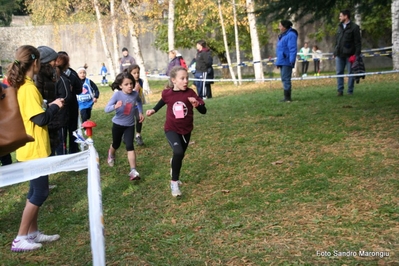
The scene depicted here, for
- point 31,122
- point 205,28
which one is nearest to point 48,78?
point 31,122

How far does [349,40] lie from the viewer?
12.6 metres

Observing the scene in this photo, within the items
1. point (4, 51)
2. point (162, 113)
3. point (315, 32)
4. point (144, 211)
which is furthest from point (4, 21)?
point (144, 211)

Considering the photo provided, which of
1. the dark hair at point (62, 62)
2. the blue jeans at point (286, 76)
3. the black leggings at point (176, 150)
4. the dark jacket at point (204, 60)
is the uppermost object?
the dark hair at point (62, 62)

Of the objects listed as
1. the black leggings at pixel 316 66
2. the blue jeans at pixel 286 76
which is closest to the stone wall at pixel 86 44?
the black leggings at pixel 316 66

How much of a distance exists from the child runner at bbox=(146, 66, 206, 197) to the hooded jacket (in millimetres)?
6361

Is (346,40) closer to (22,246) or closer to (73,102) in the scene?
(73,102)

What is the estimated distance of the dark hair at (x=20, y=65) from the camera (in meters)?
4.64

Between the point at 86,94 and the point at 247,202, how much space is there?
4791mm

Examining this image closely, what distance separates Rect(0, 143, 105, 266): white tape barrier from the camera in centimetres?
368

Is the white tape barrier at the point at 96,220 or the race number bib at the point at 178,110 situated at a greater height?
the race number bib at the point at 178,110

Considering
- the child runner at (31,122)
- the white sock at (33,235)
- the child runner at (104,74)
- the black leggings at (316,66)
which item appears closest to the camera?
the child runner at (31,122)

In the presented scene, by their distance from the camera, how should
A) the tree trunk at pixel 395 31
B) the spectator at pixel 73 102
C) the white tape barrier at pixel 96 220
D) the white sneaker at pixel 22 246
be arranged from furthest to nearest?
1. the tree trunk at pixel 395 31
2. the spectator at pixel 73 102
3. the white sneaker at pixel 22 246
4. the white tape barrier at pixel 96 220

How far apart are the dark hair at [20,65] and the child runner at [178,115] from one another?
182 centimetres

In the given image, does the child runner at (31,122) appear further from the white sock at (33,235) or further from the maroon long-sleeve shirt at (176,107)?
the maroon long-sleeve shirt at (176,107)
